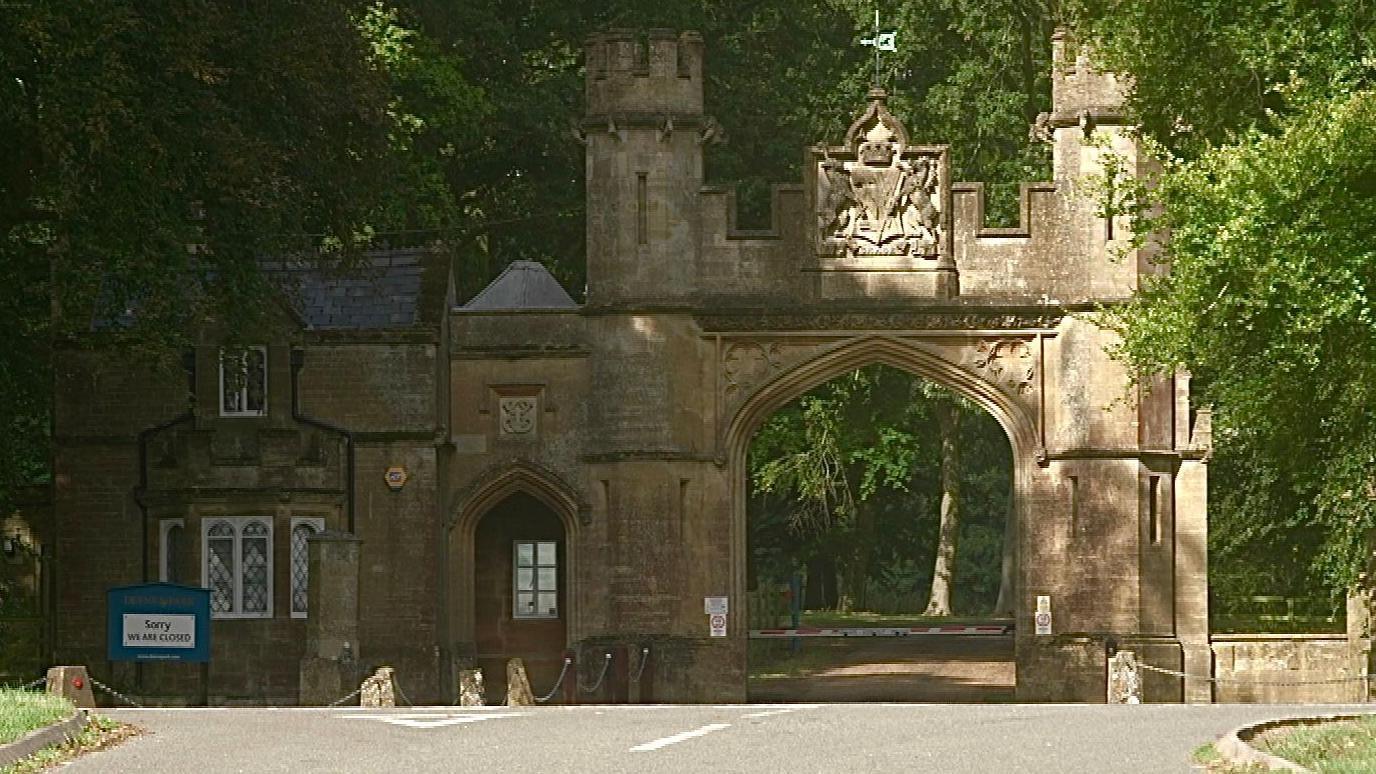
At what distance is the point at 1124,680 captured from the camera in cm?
2984

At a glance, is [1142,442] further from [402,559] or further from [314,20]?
[314,20]

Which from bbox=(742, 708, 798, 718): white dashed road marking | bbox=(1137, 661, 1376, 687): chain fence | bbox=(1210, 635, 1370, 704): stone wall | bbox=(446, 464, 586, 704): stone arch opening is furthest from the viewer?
bbox=(446, 464, 586, 704): stone arch opening

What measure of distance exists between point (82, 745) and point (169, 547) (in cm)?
1708

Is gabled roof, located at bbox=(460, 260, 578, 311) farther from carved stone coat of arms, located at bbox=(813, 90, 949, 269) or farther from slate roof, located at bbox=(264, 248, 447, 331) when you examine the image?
carved stone coat of arms, located at bbox=(813, 90, 949, 269)

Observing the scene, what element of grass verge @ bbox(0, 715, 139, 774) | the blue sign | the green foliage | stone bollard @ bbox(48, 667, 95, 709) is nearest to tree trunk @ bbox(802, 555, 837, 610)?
the green foliage

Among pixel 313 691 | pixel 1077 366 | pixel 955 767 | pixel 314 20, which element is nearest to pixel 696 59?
pixel 1077 366

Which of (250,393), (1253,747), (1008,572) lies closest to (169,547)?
(250,393)

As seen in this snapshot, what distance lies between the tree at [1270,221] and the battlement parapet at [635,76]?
5.01 meters

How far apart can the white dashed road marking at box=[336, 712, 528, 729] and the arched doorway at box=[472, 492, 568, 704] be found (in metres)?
15.1

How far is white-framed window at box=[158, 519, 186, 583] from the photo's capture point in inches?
1314

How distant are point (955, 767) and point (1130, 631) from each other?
61.4 feet

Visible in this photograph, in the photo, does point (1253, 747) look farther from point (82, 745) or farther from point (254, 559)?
point (254, 559)

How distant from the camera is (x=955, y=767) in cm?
1489

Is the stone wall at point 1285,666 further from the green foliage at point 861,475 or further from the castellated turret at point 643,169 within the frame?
the green foliage at point 861,475
